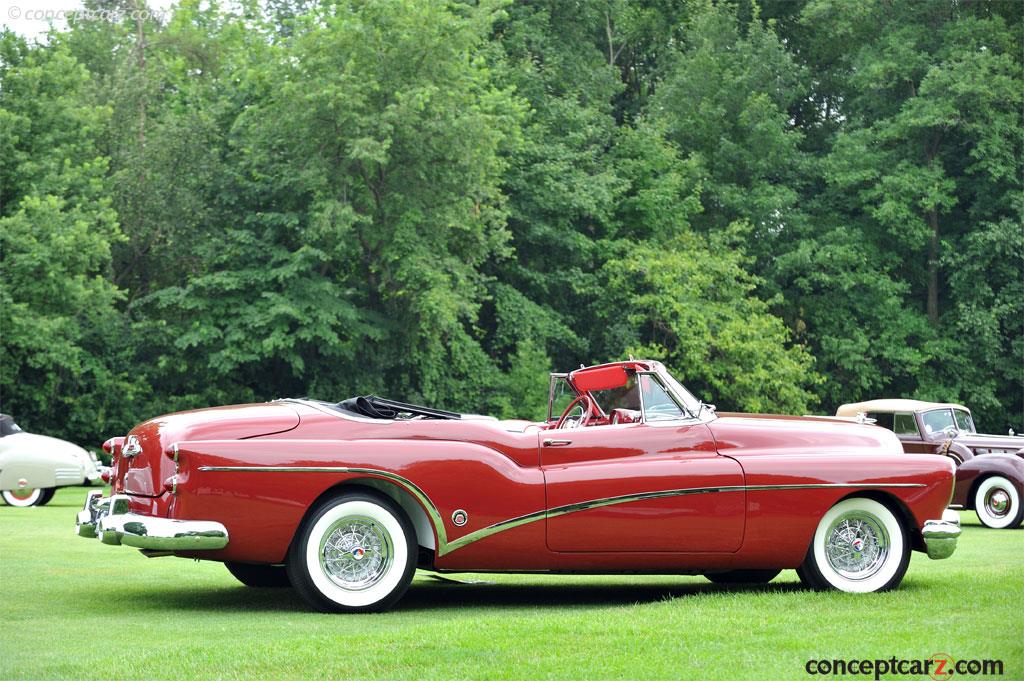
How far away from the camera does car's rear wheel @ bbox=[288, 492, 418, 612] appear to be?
8812mm

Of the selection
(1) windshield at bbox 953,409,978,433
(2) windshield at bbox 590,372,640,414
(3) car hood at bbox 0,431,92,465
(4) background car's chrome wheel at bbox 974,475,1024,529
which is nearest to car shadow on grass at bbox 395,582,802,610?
(2) windshield at bbox 590,372,640,414

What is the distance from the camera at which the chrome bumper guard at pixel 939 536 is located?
31.8 ft

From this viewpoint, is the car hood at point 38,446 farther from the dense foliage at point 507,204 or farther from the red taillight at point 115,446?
the red taillight at point 115,446

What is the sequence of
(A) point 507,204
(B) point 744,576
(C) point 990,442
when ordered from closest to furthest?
(B) point 744,576 < (C) point 990,442 < (A) point 507,204

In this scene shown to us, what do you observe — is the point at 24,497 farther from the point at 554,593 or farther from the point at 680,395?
the point at 680,395

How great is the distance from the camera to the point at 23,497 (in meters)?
22.5

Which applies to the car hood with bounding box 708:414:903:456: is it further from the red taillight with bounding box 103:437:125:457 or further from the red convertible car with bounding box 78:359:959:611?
the red taillight with bounding box 103:437:125:457

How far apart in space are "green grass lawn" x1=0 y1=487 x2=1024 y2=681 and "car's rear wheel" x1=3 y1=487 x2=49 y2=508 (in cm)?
1171

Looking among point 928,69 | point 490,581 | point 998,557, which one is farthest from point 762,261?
point 490,581

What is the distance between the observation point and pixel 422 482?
9.01 m

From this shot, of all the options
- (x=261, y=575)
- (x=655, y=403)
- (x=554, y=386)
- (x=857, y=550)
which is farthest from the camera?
(x=554, y=386)

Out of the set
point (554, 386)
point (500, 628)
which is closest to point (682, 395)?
point (554, 386)

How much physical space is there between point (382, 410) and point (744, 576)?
3.16m

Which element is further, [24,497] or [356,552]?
[24,497]
